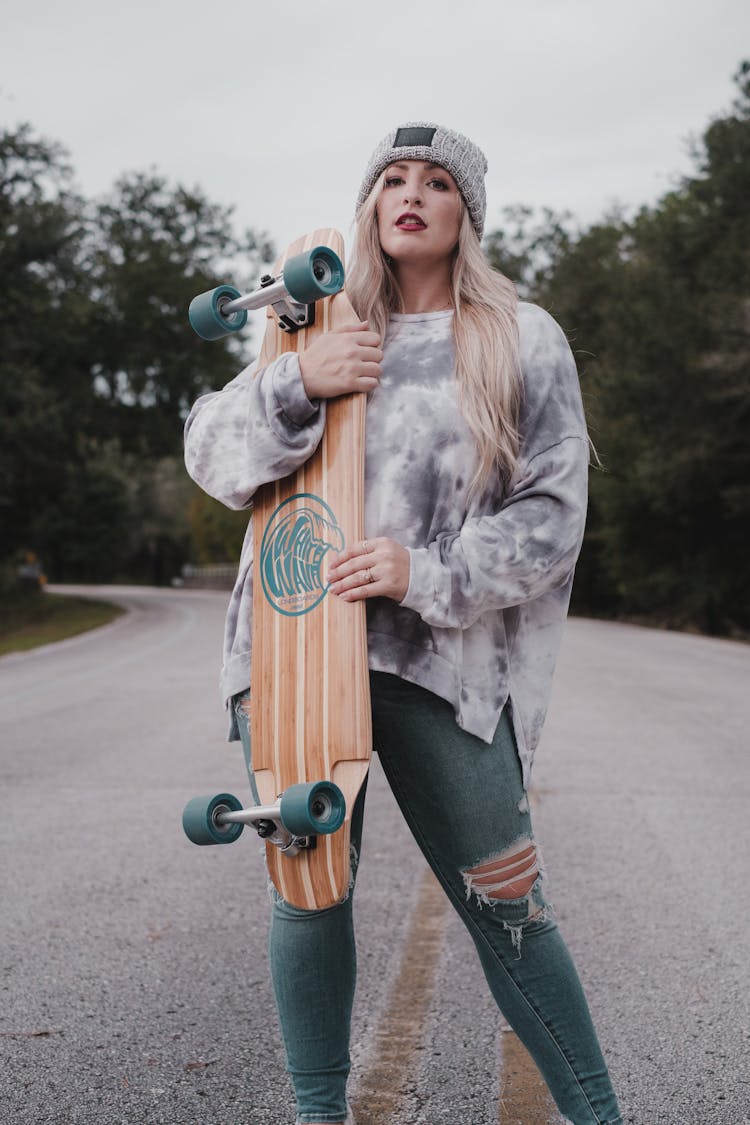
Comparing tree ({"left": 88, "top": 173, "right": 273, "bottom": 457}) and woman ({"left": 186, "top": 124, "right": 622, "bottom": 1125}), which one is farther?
tree ({"left": 88, "top": 173, "right": 273, "bottom": 457})

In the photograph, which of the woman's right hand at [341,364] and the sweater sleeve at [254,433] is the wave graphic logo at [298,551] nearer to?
the sweater sleeve at [254,433]

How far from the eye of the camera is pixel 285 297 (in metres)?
2.18

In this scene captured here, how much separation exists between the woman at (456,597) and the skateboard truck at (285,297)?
0.09 m

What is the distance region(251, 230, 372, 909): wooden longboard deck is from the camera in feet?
6.72

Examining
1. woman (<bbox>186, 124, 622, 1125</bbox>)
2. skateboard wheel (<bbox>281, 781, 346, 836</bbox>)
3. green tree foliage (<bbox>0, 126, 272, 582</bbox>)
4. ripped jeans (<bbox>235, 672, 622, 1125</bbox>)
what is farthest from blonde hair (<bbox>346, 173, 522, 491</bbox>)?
green tree foliage (<bbox>0, 126, 272, 582</bbox>)

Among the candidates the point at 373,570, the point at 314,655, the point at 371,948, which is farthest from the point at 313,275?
the point at 371,948

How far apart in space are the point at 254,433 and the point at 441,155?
2.11 ft

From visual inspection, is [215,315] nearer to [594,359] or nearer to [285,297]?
[285,297]

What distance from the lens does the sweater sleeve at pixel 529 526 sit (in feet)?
6.66

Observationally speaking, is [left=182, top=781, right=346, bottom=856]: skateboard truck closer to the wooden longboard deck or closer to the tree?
the wooden longboard deck

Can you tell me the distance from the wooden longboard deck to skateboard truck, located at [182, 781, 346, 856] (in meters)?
0.06

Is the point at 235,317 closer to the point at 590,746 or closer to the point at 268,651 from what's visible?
the point at 268,651

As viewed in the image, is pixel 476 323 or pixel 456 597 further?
pixel 476 323

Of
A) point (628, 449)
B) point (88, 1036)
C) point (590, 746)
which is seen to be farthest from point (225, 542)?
point (88, 1036)
